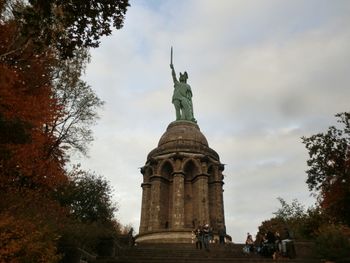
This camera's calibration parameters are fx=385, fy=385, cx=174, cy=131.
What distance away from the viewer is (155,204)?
91.8 feet

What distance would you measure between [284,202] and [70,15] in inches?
1752

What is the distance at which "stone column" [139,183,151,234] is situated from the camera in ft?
92.0

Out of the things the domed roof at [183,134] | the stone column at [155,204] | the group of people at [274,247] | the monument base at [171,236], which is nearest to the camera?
the group of people at [274,247]

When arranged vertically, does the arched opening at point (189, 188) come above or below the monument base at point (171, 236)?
above

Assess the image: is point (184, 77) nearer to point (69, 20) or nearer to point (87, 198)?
point (87, 198)

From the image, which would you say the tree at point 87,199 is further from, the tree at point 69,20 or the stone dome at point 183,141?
the tree at point 69,20

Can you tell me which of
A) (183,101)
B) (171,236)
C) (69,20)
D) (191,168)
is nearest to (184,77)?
(183,101)

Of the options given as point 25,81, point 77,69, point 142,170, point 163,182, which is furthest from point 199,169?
point 25,81

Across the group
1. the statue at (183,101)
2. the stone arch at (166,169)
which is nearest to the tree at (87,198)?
the stone arch at (166,169)

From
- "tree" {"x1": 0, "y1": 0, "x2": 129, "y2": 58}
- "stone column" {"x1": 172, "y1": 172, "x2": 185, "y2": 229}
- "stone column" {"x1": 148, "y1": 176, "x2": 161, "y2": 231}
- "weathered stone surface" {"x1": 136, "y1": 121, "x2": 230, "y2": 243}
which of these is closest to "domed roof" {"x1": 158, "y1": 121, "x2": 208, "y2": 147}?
"weathered stone surface" {"x1": 136, "y1": 121, "x2": 230, "y2": 243}

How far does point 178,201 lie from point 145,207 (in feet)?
10.5

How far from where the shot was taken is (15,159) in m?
15.2

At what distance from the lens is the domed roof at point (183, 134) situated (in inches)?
1208

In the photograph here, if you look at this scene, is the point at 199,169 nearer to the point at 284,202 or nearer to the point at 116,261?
the point at 116,261
